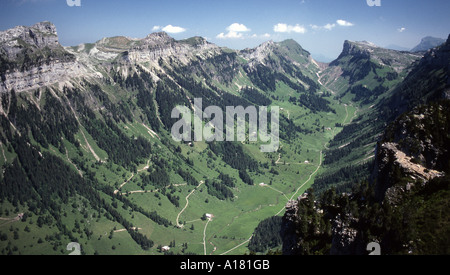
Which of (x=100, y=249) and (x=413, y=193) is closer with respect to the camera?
(x=413, y=193)

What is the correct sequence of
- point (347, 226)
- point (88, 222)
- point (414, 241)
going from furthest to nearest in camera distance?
point (88, 222)
point (347, 226)
point (414, 241)

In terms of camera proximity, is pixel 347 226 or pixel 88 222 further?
pixel 88 222

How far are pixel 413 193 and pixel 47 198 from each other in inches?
7975

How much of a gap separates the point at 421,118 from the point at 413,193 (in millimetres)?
30382

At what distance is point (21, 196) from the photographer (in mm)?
189625

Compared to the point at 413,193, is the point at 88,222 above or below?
below
